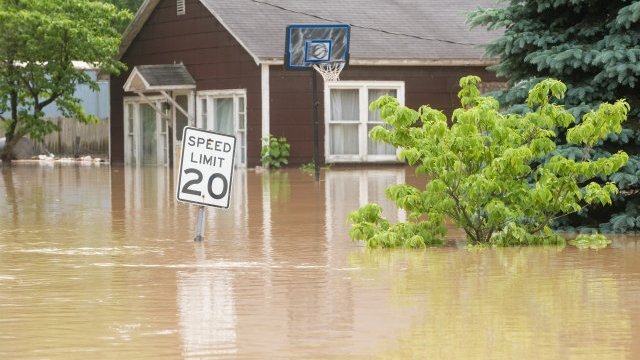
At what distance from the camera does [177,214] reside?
2112 centimetres

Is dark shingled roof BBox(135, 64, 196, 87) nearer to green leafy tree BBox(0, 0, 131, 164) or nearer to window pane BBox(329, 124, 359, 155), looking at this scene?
green leafy tree BBox(0, 0, 131, 164)

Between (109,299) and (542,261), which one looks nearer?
(109,299)

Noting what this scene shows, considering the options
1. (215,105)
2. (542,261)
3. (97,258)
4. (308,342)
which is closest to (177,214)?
(97,258)

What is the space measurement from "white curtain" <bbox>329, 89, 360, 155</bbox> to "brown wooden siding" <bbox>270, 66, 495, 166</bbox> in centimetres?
46

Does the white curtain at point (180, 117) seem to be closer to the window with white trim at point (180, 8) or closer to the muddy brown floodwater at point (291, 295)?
the window with white trim at point (180, 8)

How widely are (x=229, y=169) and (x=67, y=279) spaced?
404 centimetres

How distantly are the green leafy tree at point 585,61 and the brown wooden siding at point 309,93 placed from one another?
72.8 ft

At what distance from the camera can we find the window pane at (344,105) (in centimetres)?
4162

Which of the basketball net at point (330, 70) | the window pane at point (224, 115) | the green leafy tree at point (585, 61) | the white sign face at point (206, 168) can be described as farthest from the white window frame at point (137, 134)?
the white sign face at point (206, 168)

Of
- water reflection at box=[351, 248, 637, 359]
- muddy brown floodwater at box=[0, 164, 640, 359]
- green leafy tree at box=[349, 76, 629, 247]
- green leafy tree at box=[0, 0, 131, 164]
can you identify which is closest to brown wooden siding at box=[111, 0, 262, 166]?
green leafy tree at box=[0, 0, 131, 164]

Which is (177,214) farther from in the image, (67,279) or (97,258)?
(67,279)

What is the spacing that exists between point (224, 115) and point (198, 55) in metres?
2.07

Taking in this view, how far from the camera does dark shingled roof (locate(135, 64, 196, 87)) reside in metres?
42.8

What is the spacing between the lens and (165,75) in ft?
142
